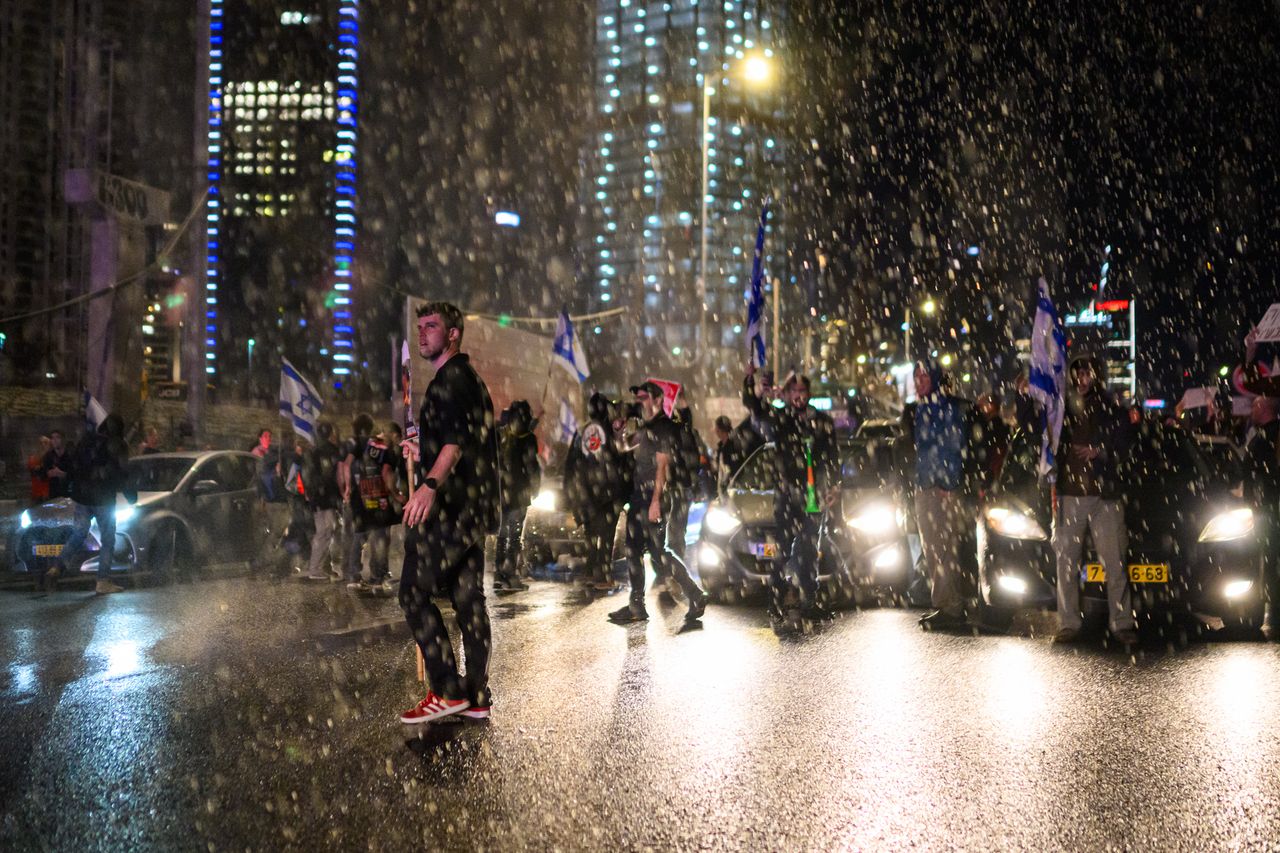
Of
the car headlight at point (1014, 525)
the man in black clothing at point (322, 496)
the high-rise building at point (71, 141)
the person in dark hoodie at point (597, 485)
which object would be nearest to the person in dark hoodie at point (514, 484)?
the person in dark hoodie at point (597, 485)

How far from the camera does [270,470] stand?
1435 centimetres

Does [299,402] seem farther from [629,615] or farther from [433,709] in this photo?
[433,709]

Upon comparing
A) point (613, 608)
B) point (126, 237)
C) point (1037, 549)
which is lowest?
point (613, 608)

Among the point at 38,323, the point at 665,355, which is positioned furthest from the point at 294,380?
the point at 665,355

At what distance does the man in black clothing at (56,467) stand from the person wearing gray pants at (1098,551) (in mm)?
8973

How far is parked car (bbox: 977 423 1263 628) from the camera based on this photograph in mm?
8008

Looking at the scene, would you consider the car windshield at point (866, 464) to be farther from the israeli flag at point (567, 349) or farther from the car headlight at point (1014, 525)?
the israeli flag at point (567, 349)

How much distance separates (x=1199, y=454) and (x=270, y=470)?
995cm

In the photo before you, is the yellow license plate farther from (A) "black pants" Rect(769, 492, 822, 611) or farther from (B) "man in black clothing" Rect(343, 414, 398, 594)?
(B) "man in black clothing" Rect(343, 414, 398, 594)

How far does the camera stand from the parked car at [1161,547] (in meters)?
8.01

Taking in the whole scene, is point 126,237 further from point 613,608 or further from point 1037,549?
point 1037,549

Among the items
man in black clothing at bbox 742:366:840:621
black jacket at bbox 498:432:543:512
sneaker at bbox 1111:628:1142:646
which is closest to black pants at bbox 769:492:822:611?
man in black clothing at bbox 742:366:840:621

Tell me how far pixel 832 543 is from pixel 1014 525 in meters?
1.82

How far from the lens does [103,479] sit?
11.5m
